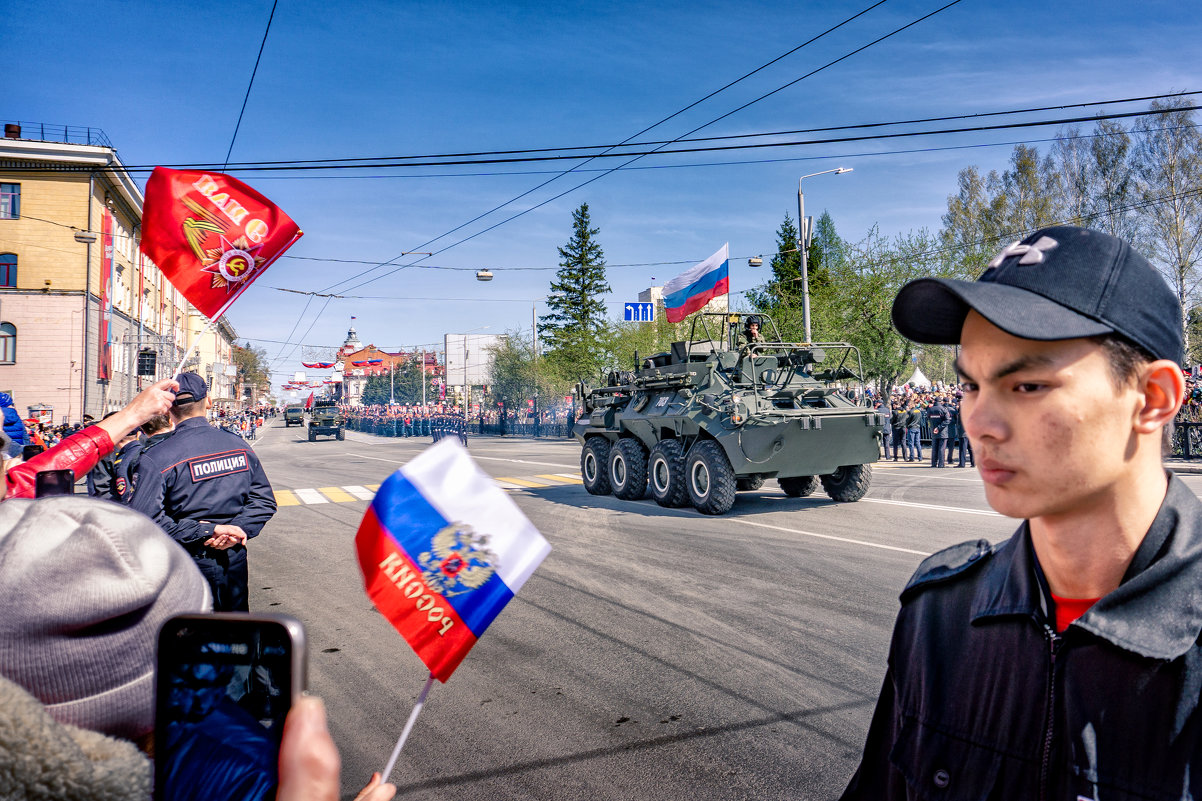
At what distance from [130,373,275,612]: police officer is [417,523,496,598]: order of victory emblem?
3.14m

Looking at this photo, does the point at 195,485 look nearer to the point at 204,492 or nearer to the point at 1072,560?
the point at 204,492

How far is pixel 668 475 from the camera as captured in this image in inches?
485

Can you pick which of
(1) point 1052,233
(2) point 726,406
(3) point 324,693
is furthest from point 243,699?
(2) point 726,406

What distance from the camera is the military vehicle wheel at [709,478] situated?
440 inches

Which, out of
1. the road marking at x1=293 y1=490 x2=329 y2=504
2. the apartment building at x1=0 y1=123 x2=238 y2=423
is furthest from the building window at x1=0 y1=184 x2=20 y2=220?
the road marking at x1=293 y1=490 x2=329 y2=504

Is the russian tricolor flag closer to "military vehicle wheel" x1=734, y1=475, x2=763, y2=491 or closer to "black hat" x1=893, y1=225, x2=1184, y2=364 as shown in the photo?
"black hat" x1=893, y1=225, x2=1184, y2=364

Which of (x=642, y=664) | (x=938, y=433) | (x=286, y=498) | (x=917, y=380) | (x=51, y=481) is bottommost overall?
(x=286, y=498)

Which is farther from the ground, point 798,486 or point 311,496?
point 798,486

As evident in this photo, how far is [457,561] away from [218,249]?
130 inches

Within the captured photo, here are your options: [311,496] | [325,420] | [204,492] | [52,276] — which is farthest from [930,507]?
[325,420]

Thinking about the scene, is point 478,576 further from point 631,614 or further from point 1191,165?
point 1191,165

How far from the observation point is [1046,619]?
48.3 inches

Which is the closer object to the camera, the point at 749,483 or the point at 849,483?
the point at 849,483

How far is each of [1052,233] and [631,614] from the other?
5.13 m
